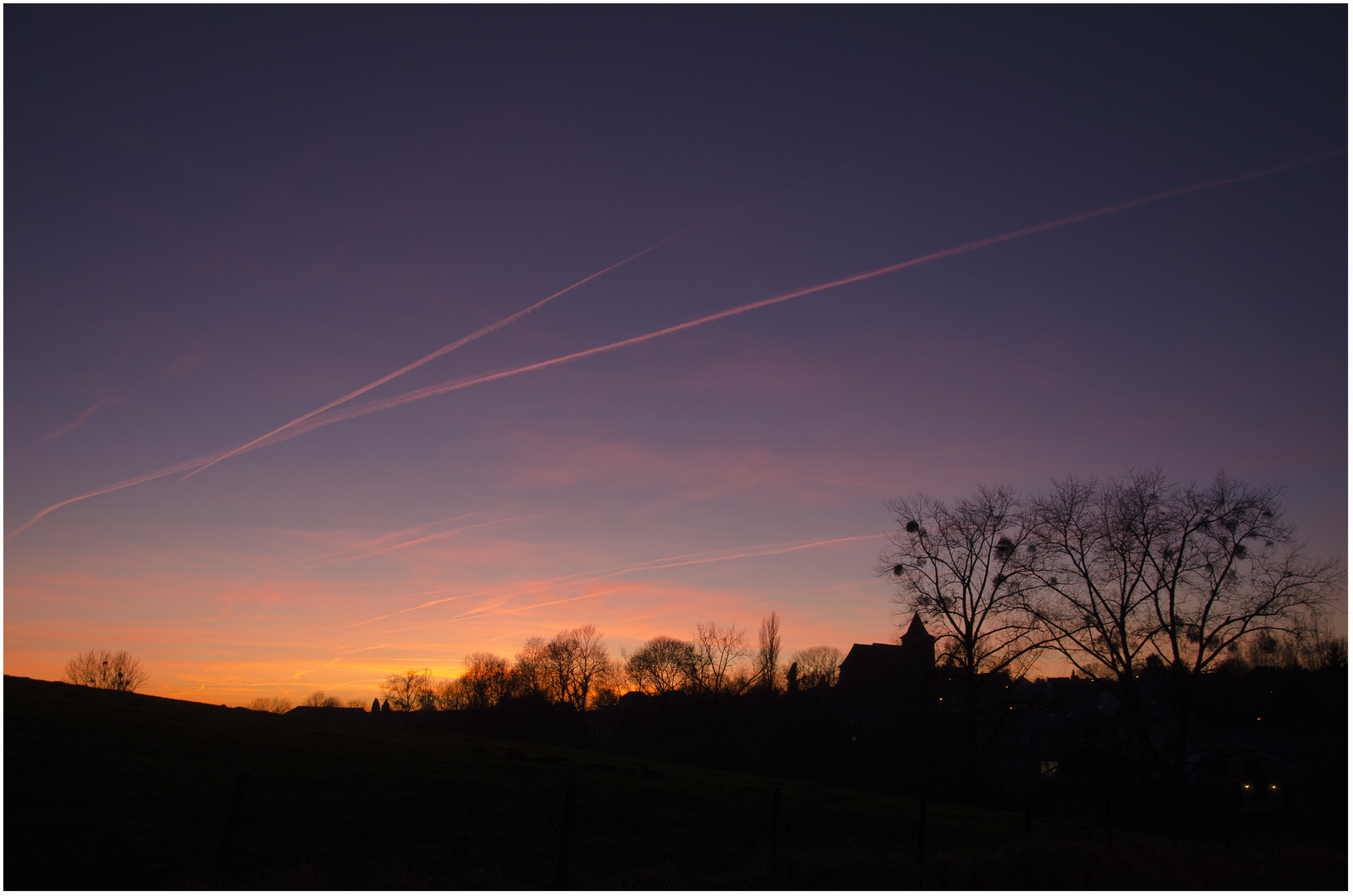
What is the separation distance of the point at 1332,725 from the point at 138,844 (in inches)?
1516

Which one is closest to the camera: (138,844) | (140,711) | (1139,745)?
(138,844)

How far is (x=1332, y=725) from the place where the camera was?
2798 cm

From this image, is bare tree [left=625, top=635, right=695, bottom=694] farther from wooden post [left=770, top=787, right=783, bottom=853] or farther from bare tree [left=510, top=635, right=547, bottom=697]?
wooden post [left=770, top=787, right=783, bottom=853]

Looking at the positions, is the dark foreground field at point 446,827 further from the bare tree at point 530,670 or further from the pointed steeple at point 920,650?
the bare tree at point 530,670

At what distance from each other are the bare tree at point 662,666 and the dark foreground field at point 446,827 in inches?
1580

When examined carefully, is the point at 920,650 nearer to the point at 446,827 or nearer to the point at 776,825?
the point at 446,827

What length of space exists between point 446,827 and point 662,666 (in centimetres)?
6149

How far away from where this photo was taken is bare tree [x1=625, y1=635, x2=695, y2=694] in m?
76.4

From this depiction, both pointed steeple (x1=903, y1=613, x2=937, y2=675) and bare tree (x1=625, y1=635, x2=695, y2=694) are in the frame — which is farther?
bare tree (x1=625, y1=635, x2=695, y2=694)

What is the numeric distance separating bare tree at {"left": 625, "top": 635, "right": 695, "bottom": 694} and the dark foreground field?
40134 millimetres

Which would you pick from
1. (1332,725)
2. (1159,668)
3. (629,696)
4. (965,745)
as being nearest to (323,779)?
(965,745)

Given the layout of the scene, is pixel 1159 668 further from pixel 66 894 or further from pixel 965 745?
pixel 66 894

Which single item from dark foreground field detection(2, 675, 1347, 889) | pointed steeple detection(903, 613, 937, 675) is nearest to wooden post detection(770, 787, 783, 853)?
dark foreground field detection(2, 675, 1347, 889)

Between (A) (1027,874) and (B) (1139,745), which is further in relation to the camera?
(B) (1139,745)
